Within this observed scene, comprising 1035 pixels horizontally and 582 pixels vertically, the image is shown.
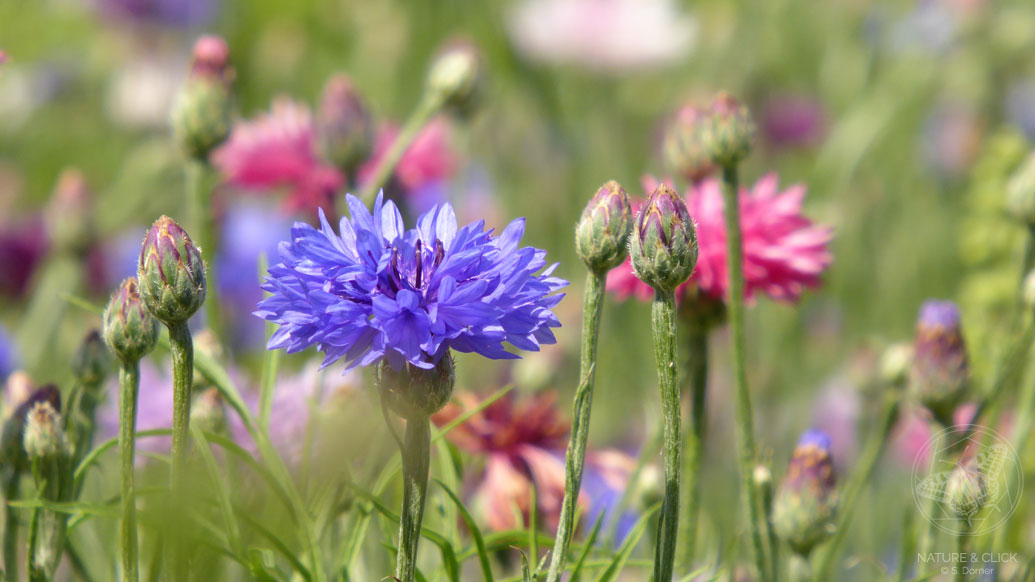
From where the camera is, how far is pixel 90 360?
0.79 m

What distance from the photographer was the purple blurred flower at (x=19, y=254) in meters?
2.15

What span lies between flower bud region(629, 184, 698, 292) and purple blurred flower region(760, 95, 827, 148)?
2.29 metres

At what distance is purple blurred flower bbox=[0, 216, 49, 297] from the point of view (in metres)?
2.15

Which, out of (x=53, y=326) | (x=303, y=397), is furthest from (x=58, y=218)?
(x=303, y=397)

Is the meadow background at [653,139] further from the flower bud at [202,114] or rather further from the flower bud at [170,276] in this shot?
the flower bud at [170,276]

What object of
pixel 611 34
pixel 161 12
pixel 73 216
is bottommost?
pixel 73 216

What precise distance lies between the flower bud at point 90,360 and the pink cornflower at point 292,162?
1.86ft

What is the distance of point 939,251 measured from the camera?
2.52m

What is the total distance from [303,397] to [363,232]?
389 millimetres

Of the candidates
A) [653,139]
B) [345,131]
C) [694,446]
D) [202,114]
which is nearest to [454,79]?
[345,131]

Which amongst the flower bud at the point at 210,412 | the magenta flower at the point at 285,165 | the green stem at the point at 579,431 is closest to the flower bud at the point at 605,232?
the green stem at the point at 579,431

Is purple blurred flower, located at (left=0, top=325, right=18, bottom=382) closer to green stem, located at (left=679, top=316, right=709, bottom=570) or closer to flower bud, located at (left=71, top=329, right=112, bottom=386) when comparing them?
flower bud, located at (left=71, top=329, right=112, bottom=386)

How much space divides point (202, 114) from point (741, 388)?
0.58 meters

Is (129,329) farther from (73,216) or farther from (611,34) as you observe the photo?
(611,34)
